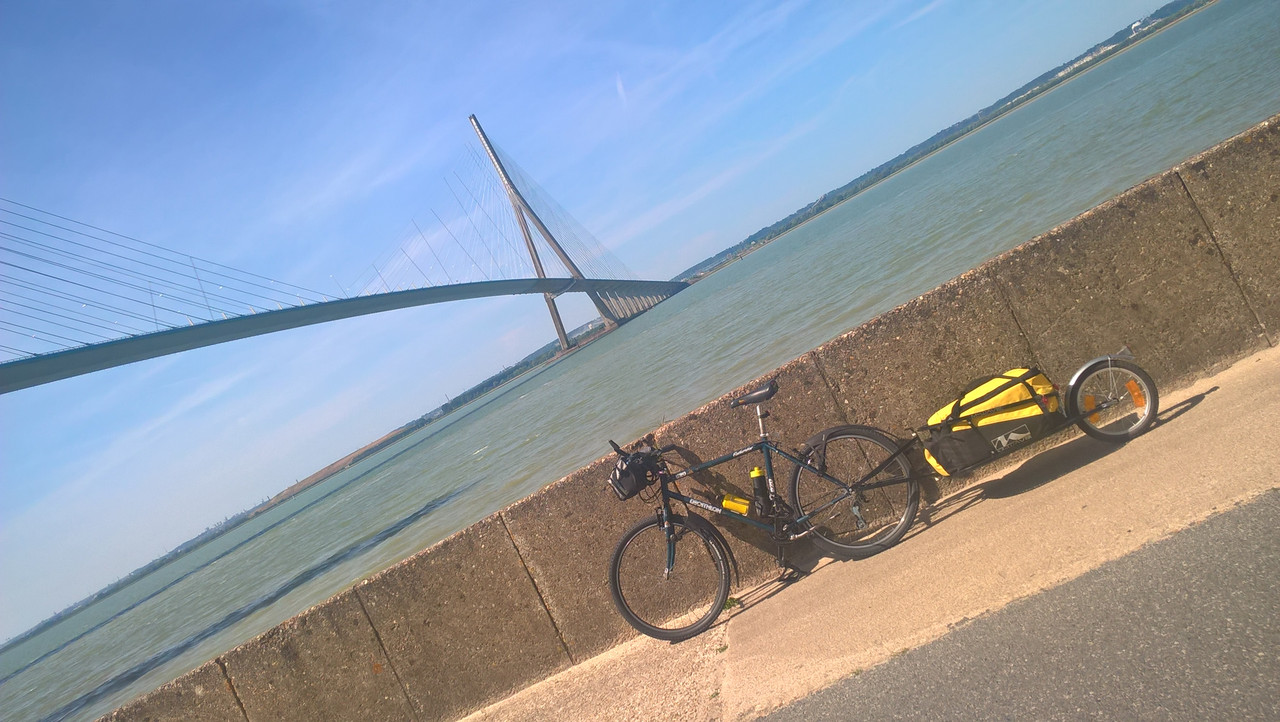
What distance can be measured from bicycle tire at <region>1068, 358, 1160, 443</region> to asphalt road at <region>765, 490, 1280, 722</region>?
100 cm

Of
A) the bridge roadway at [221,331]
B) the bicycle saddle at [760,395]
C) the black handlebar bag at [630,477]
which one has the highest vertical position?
the bridge roadway at [221,331]

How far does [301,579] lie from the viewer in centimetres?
2164

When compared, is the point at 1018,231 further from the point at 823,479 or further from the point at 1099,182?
the point at 823,479

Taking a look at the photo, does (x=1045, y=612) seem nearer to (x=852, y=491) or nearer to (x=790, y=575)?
(x=852, y=491)

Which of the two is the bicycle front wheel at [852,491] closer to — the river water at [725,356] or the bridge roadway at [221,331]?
the river water at [725,356]

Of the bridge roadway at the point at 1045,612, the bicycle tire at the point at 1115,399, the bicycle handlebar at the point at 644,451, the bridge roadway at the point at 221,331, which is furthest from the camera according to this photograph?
the bridge roadway at the point at 221,331

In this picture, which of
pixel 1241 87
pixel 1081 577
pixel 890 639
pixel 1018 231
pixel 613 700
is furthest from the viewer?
pixel 1241 87

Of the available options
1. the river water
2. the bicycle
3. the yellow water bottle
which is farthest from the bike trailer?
the river water

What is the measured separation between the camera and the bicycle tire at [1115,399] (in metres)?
3.38

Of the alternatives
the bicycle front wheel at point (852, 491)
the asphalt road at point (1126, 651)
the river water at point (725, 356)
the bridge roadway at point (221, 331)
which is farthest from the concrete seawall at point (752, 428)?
the bridge roadway at point (221, 331)

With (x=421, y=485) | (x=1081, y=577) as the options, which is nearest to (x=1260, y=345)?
(x=1081, y=577)

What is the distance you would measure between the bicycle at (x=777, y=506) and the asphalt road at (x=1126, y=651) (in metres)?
1.09

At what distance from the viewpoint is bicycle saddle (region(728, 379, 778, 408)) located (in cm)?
359

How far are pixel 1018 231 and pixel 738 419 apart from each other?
1415 cm
